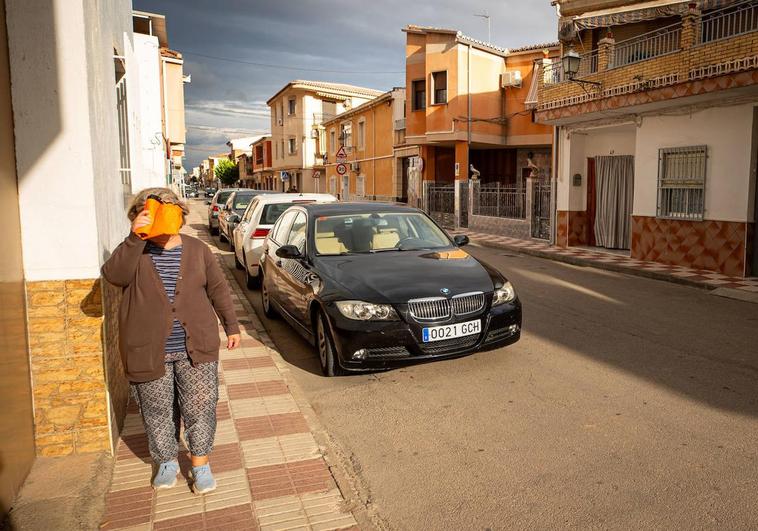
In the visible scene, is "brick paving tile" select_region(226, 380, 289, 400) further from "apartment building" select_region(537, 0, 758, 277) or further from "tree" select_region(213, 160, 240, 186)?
"tree" select_region(213, 160, 240, 186)

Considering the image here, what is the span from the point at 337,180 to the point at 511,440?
132 feet

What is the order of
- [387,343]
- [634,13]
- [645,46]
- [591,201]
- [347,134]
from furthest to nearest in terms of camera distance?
[347,134]
[591,201]
[645,46]
[634,13]
[387,343]

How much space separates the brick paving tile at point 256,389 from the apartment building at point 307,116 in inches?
1692

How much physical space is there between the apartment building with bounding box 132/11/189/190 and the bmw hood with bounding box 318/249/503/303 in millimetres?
2752

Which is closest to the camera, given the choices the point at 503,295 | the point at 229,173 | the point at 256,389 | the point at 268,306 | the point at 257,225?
the point at 256,389

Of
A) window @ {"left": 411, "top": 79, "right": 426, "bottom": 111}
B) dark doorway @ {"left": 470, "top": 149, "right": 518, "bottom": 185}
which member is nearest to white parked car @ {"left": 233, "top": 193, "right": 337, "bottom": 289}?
window @ {"left": 411, "top": 79, "right": 426, "bottom": 111}

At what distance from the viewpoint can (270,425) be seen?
4547 millimetres

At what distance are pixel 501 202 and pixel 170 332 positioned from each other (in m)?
19.1

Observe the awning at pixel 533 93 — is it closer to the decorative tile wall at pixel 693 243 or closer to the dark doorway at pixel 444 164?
the dark doorway at pixel 444 164

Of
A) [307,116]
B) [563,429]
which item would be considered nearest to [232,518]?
[563,429]

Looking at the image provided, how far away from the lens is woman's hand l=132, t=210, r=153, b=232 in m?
3.18

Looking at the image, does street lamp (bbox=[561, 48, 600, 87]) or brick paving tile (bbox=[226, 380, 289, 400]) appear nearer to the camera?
brick paving tile (bbox=[226, 380, 289, 400])

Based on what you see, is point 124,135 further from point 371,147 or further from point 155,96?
point 371,147

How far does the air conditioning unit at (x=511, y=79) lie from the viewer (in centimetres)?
2623
